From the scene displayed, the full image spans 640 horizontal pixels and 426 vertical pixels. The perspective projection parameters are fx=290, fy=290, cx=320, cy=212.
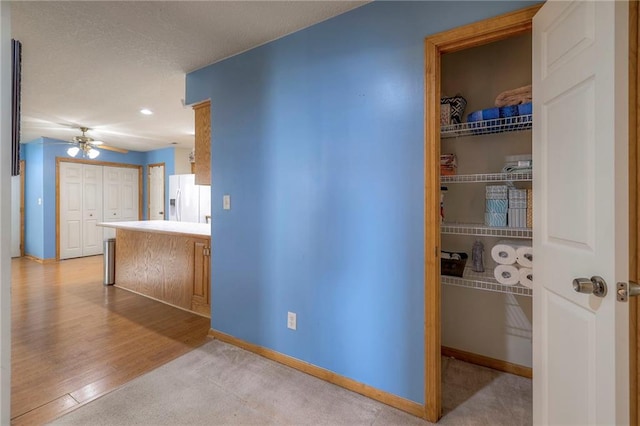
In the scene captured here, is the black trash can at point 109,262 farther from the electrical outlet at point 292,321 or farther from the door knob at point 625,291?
the door knob at point 625,291

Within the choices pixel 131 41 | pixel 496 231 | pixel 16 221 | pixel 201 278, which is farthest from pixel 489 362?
pixel 16 221

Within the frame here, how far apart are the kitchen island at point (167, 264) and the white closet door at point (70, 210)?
271cm

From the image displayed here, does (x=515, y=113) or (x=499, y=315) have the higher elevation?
(x=515, y=113)

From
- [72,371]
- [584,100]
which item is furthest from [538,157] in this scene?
[72,371]

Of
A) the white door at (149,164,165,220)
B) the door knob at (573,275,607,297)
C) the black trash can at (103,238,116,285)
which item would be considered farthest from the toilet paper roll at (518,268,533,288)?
the white door at (149,164,165,220)

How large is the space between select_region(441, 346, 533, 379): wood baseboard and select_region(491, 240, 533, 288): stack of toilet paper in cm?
76

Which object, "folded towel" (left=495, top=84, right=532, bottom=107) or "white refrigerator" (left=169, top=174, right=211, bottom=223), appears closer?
"folded towel" (left=495, top=84, right=532, bottom=107)

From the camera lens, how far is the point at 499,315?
2.03 metres

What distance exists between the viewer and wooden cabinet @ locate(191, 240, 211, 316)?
9.51 ft

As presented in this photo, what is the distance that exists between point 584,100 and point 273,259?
183 centimetres

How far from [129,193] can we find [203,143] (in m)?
5.12

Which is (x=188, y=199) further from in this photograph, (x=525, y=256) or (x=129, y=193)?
(x=525, y=256)

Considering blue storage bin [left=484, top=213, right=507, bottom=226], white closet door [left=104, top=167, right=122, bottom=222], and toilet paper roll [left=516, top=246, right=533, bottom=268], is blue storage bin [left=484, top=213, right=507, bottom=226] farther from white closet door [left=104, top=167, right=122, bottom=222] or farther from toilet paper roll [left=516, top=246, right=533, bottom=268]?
white closet door [left=104, top=167, right=122, bottom=222]

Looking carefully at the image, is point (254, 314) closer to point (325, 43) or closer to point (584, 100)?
point (325, 43)
